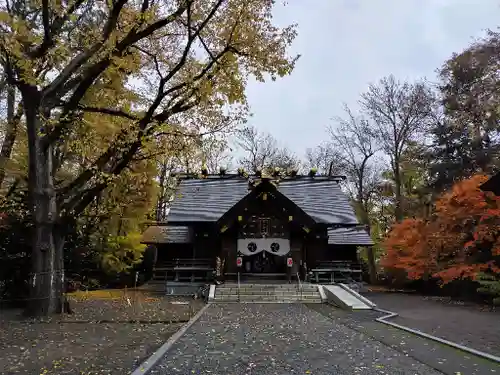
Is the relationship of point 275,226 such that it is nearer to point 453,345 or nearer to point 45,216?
point 45,216

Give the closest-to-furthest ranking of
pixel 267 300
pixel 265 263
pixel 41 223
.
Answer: pixel 41 223 < pixel 267 300 < pixel 265 263

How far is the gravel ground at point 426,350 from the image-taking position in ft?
20.0

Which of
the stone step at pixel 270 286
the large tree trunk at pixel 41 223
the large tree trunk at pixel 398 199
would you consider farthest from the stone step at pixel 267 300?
the large tree trunk at pixel 398 199

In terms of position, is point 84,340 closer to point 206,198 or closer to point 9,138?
point 9,138

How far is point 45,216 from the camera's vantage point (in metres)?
11.5

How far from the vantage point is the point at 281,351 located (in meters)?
7.43

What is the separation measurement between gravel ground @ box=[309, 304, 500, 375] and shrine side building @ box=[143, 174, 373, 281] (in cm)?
993

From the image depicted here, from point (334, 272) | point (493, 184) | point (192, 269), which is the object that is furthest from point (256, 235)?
point (493, 184)

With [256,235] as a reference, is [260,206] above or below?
above

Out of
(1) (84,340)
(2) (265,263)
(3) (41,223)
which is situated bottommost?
(1) (84,340)

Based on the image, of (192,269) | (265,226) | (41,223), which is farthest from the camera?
(265,226)

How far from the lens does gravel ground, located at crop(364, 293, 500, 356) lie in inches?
331

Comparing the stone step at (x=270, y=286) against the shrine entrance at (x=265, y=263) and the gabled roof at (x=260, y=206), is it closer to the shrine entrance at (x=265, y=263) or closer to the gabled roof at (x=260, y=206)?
the gabled roof at (x=260, y=206)

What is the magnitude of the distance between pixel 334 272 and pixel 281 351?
1460 cm
